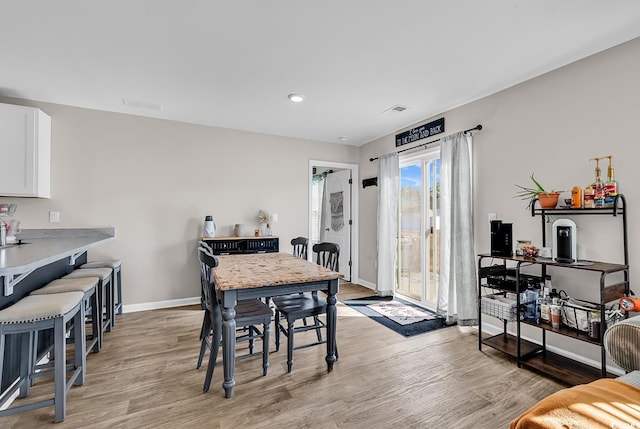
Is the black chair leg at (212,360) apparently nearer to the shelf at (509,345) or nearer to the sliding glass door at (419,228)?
the shelf at (509,345)

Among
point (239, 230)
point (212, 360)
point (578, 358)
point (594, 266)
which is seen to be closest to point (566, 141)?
point (594, 266)

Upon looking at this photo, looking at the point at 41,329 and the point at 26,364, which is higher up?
the point at 41,329

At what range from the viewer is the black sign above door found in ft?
11.8

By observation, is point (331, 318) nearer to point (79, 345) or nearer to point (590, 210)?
point (79, 345)

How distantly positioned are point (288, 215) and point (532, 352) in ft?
10.9

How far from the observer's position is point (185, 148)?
157 inches

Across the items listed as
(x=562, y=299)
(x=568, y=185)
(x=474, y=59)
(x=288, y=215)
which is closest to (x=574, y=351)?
(x=562, y=299)

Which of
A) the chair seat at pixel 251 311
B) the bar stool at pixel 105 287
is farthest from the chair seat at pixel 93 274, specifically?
the chair seat at pixel 251 311

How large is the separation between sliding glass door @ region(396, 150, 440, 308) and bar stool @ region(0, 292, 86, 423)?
3563 mm

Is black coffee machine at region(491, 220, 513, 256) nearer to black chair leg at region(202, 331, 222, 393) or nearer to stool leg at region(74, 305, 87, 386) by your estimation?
black chair leg at region(202, 331, 222, 393)

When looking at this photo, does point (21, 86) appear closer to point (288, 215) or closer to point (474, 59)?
point (288, 215)

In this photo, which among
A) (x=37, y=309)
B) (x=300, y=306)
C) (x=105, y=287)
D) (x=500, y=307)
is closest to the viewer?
(x=37, y=309)

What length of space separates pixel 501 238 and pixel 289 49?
7.78ft

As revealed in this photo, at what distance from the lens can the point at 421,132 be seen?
3.84 meters
